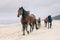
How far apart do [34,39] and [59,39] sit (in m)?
1.85

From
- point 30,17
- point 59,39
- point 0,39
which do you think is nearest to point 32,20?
point 30,17

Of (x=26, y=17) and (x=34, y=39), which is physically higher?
(x=26, y=17)

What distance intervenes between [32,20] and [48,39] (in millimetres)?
6805

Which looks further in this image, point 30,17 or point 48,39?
point 30,17

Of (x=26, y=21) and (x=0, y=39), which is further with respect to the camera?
(x=26, y=21)

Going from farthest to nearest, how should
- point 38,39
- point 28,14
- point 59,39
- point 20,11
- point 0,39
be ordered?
point 28,14, point 20,11, point 0,39, point 38,39, point 59,39

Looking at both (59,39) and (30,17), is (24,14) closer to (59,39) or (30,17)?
(30,17)

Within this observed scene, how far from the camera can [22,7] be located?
18.4m

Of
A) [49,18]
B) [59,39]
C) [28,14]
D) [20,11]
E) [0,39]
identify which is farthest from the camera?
[49,18]

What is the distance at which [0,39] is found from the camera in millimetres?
16688

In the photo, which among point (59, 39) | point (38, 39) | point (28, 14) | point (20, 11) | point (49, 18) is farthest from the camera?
point (49, 18)

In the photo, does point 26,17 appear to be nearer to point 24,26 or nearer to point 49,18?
point 24,26

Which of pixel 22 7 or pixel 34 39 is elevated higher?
pixel 22 7

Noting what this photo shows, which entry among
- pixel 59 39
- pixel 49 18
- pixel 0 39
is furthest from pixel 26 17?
pixel 49 18
